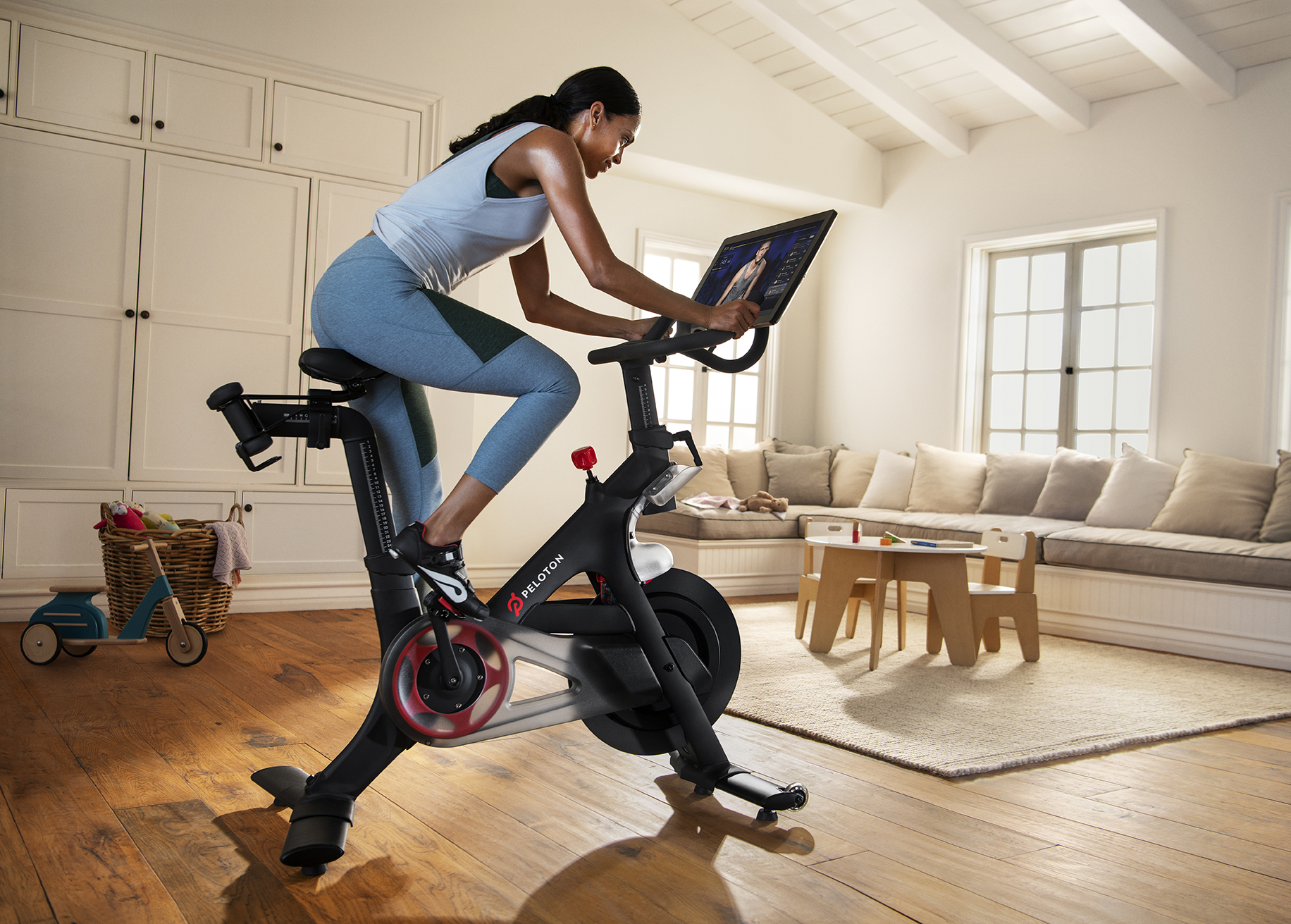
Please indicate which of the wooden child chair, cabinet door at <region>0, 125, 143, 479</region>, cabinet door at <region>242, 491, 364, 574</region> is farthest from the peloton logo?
cabinet door at <region>0, 125, 143, 479</region>

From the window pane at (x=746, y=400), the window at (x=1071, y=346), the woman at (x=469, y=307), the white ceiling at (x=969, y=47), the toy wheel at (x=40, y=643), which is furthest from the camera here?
the window pane at (x=746, y=400)

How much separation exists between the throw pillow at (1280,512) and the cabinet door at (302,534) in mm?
3830

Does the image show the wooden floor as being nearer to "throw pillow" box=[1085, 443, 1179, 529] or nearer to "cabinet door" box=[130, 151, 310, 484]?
"cabinet door" box=[130, 151, 310, 484]

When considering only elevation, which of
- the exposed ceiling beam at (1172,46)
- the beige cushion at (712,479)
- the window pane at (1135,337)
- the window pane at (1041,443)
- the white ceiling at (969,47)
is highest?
the white ceiling at (969,47)

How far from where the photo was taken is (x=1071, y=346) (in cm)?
557

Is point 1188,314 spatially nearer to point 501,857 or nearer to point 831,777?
point 831,777

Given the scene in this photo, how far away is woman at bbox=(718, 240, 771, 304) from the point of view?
67.6 inches

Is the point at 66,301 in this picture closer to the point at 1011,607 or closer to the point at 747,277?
the point at 747,277

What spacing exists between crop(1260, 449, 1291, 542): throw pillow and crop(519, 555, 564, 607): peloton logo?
3.63 m

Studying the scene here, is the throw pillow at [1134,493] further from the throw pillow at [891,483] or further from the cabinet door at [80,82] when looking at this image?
the cabinet door at [80,82]

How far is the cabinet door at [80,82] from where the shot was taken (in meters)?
3.60

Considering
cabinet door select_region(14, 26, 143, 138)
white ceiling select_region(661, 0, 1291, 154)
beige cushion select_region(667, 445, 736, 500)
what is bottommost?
beige cushion select_region(667, 445, 736, 500)

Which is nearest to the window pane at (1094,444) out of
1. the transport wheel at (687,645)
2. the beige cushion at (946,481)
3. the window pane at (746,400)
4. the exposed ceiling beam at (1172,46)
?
the beige cushion at (946,481)

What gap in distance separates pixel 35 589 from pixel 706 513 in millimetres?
3097
